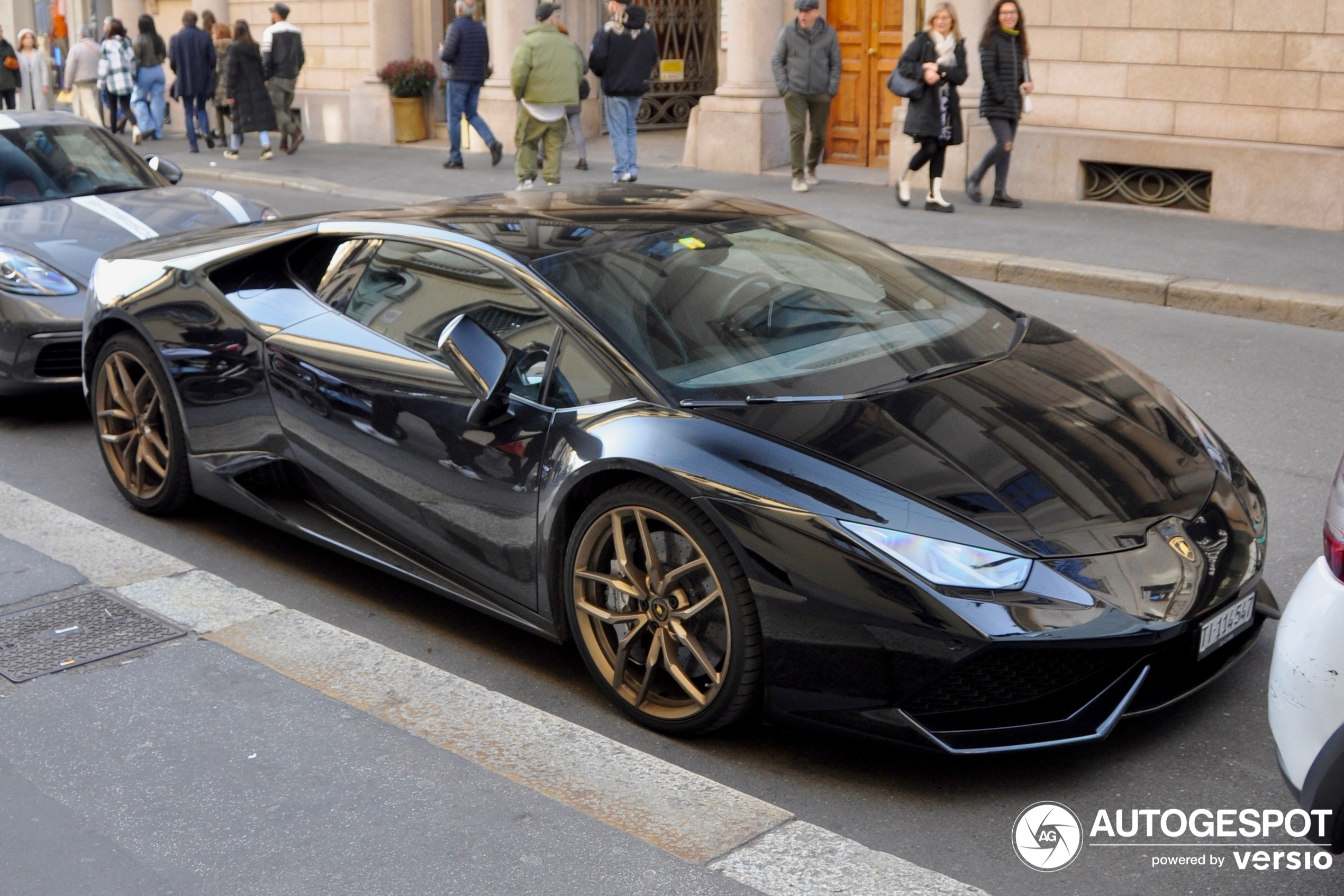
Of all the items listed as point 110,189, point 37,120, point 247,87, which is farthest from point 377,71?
point 110,189

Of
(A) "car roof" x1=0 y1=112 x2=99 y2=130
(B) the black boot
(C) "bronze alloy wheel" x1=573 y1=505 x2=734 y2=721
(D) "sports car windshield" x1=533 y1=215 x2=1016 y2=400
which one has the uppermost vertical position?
(A) "car roof" x1=0 y1=112 x2=99 y2=130

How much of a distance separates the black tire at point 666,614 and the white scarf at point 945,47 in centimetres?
1004

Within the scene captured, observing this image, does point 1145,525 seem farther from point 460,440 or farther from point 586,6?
point 586,6

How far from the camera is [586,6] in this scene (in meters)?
20.2

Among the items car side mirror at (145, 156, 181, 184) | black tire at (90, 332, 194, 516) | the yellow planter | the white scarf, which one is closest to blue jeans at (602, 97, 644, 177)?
the white scarf

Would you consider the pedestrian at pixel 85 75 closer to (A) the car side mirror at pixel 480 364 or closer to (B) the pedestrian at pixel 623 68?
(B) the pedestrian at pixel 623 68

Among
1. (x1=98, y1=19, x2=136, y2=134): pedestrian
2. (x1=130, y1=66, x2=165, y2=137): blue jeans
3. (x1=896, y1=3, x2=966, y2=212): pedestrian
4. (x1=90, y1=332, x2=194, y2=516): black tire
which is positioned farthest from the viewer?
(x1=130, y1=66, x2=165, y2=137): blue jeans

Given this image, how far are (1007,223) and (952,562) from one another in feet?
31.4

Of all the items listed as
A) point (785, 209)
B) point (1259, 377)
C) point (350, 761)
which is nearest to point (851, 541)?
point (350, 761)

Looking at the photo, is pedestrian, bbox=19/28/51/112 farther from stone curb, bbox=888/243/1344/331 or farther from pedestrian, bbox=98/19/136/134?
stone curb, bbox=888/243/1344/331

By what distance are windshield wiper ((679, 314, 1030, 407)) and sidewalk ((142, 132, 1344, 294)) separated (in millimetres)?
5913

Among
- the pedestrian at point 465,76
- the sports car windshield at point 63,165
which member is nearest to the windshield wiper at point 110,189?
the sports car windshield at point 63,165

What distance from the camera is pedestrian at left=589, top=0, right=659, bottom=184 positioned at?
15.6 m

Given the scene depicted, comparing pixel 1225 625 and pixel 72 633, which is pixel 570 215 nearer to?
pixel 72 633
